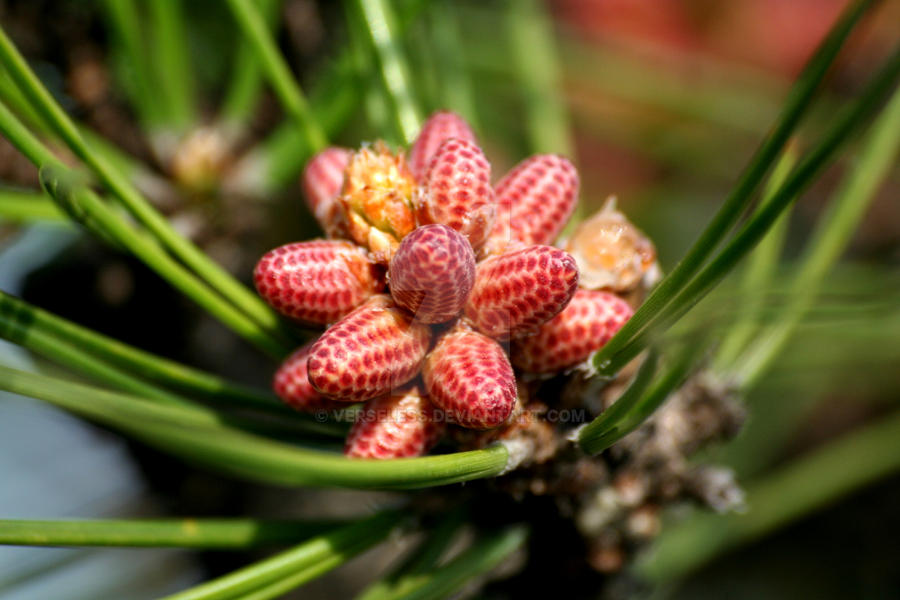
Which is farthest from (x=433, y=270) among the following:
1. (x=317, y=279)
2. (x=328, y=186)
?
(x=328, y=186)

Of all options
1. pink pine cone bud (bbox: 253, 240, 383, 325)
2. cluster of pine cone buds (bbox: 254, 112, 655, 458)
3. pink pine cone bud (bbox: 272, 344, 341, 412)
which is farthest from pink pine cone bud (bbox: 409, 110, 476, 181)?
pink pine cone bud (bbox: 272, 344, 341, 412)

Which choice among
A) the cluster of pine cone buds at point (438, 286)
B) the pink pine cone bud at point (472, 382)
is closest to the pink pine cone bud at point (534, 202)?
the cluster of pine cone buds at point (438, 286)

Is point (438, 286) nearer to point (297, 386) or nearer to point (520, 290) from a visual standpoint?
point (520, 290)

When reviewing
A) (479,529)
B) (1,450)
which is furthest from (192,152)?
(1,450)

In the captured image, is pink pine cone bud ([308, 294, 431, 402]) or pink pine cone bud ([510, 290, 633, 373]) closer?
pink pine cone bud ([308, 294, 431, 402])

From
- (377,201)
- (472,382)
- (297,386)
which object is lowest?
(472,382)

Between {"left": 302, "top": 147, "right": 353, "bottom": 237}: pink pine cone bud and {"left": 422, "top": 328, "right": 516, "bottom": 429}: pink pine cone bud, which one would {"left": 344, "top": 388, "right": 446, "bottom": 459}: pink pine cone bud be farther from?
{"left": 302, "top": 147, "right": 353, "bottom": 237}: pink pine cone bud
